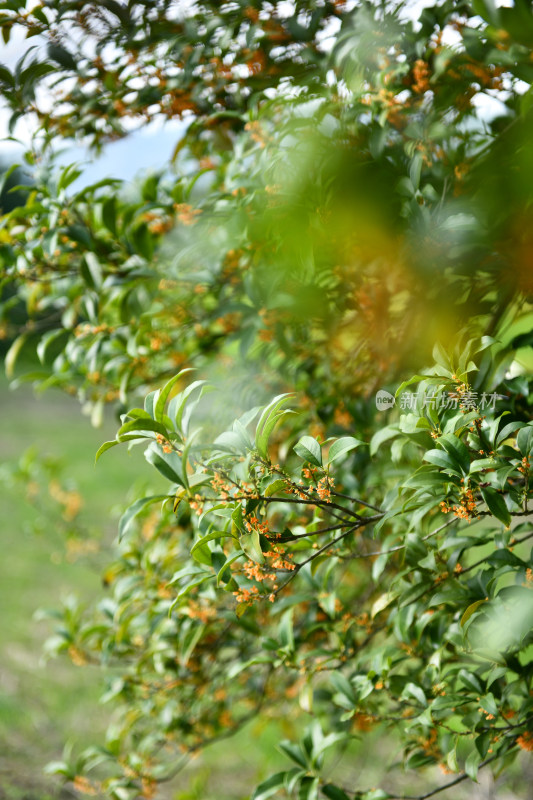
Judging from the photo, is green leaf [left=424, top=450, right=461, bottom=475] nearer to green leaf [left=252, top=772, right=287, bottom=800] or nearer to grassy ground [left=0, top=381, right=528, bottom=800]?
green leaf [left=252, top=772, right=287, bottom=800]

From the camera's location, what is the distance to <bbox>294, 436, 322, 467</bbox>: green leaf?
0.85 meters

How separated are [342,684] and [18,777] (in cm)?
193

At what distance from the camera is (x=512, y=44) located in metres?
0.96

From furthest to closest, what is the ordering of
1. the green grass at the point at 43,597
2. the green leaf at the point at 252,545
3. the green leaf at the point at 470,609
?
the green grass at the point at 43,597, the green leaf at the point at 470,609, the green leaf at the point at 252,545

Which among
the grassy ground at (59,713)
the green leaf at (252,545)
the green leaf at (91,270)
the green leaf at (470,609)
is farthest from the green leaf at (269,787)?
the green leaf at (91,270)

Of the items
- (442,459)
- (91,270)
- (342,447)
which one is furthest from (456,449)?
(91,270)

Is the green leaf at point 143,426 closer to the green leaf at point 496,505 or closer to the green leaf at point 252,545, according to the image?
the green leaf at point 252,545

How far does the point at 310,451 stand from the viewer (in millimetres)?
853

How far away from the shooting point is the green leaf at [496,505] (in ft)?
2.68

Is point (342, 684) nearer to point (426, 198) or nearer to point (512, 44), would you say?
point (426, 198)

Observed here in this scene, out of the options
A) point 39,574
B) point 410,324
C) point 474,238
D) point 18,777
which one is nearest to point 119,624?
point 410,324

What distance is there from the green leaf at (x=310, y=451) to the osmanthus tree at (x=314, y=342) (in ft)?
0.08

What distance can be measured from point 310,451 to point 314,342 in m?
0.73

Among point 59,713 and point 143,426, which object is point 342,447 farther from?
point 59,713
